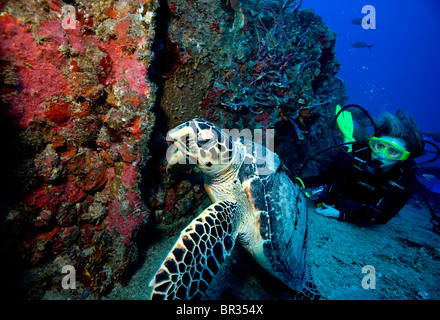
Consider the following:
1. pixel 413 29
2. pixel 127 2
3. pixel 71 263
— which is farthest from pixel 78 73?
pixel 413 29

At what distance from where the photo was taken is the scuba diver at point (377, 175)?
8.66 ft

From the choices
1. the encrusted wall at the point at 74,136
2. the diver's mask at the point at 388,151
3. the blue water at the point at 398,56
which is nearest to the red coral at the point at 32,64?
the encrusted wall at the point at 74,136

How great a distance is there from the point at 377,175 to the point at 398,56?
372 ft

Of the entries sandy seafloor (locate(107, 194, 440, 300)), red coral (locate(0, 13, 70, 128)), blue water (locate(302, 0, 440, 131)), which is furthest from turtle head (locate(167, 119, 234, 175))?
blue water (locate(302, 0, 440, 131))

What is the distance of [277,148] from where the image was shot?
3.72 m

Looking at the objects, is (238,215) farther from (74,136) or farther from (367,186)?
(367,186)

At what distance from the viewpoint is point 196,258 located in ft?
4.33

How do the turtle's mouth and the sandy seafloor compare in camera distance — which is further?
the sandy seafloor

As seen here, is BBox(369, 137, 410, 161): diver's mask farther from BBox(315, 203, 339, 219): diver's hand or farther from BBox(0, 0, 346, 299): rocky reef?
BBox(0, 0, 346, 299): rocky reef

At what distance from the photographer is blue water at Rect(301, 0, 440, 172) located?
66500 mm

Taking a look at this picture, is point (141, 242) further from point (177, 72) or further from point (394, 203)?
point (394, 203)

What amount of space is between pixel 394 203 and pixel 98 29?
15.1 feet

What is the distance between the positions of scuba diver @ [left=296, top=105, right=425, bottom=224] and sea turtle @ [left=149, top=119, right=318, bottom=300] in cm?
157

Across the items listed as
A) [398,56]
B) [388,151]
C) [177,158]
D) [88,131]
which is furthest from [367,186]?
[398,56]
